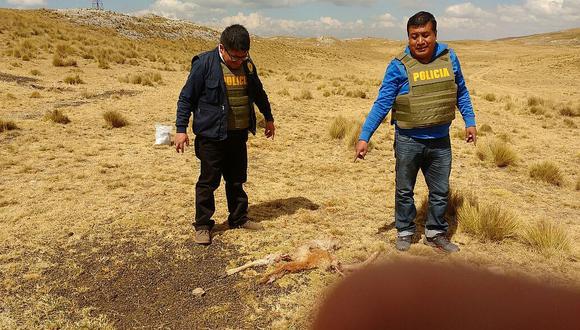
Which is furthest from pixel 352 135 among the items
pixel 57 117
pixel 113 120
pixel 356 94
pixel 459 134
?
pixel 356 94

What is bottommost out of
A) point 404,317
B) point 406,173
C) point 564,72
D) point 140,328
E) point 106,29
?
point 140,328

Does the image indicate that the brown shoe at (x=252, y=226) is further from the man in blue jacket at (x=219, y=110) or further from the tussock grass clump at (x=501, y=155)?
the tussock grass clump at (x=501, y=155)

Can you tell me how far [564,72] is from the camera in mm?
26562

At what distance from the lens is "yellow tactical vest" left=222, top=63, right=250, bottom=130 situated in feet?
11.7

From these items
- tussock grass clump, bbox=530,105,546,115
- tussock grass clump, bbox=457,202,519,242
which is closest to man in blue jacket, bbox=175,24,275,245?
tussock grass clump, bbox=457,202,519,242

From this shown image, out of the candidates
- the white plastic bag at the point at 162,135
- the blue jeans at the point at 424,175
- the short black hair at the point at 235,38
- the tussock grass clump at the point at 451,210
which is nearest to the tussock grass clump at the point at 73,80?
the white plastic bag at the point at 162,135

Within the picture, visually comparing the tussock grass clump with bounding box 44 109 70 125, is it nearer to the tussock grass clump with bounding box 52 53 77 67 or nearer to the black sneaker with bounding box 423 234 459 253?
the black sneaker with bounding box 423 234 459 253

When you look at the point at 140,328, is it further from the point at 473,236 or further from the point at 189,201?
the point at 473,236

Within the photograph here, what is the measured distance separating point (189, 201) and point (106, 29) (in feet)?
101

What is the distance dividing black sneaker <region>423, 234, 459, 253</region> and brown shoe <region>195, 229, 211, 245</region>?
1.98 metres

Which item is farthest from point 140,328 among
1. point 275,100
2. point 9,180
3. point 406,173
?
point 275,100

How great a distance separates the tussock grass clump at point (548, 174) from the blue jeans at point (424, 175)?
3361mm

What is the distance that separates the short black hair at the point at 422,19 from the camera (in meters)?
3.11

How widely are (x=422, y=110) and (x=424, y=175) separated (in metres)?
0.65
